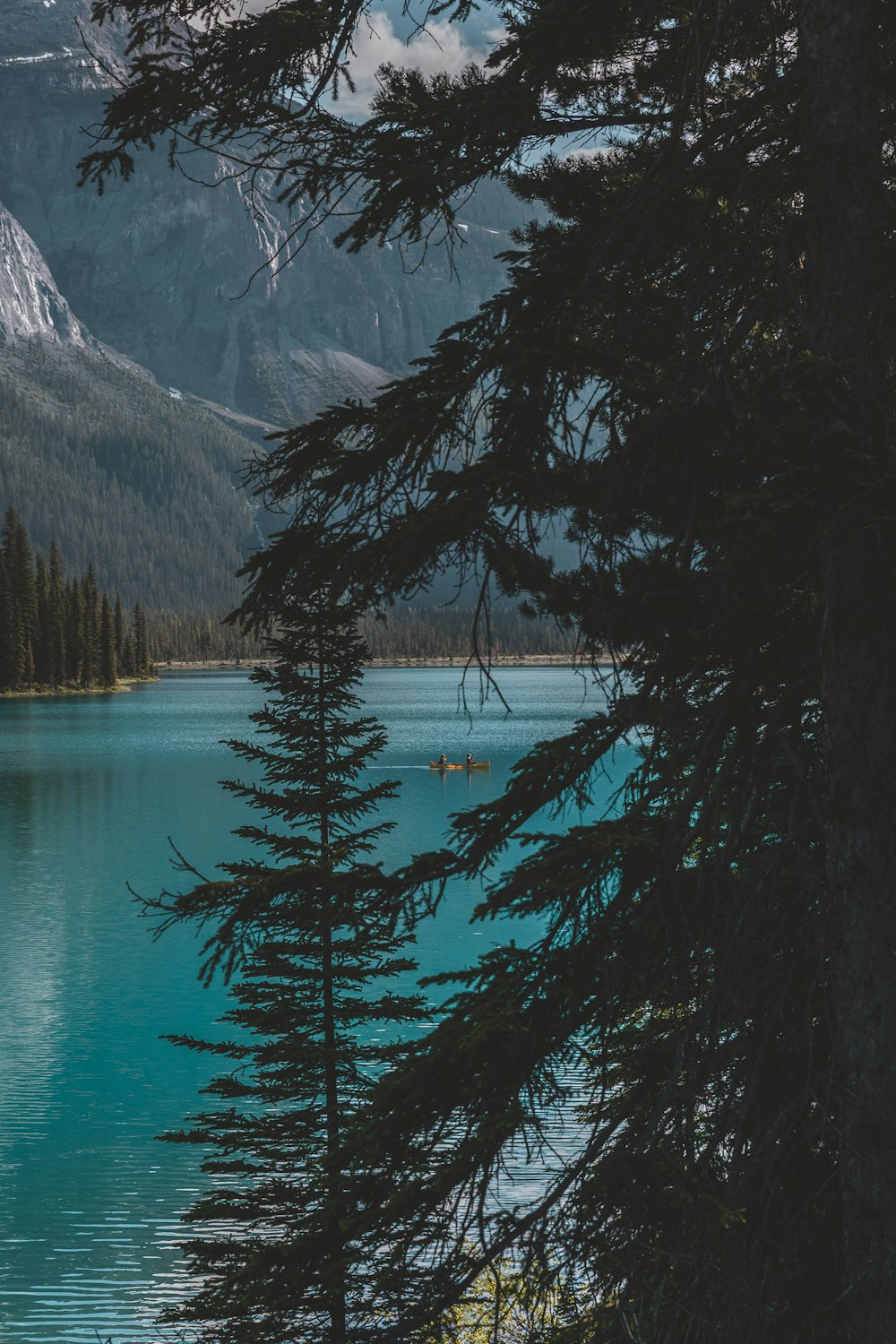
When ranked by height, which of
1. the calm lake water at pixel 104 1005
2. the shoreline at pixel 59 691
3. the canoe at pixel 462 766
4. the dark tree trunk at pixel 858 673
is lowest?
the calm lake water at pixel 104 1005

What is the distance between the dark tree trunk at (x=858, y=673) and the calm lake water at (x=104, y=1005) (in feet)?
24.2

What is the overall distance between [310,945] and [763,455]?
23.2 ft

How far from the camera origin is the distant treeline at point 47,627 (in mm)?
95500

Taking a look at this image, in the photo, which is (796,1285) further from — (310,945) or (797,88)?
(310,945)

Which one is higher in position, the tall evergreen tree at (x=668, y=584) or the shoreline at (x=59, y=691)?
the tall evergreen tree at (x=668, y=584)

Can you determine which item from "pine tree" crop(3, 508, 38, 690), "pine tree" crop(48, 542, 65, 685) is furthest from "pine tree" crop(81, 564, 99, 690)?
"pine tree" crop(3, 508, 38, 690)

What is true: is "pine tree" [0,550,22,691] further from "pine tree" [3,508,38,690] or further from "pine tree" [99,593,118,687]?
"pine tree" [99,593,118,687]

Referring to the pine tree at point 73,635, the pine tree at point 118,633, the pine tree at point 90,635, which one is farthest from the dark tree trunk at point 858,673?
the pine tree at point 118,633

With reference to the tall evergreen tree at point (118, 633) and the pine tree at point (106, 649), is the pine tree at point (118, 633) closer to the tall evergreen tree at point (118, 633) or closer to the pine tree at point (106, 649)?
the tall evergreen tree at point (118, 633)

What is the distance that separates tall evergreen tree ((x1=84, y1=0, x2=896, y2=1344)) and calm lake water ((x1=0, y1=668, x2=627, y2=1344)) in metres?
7.05

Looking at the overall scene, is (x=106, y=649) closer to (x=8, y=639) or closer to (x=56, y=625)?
(x=56, y=625)

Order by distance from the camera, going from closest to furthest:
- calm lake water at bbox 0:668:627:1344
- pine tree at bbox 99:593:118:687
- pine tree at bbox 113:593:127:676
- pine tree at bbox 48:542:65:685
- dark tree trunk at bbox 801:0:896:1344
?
dark tree trunk at bbox 801:0:896:1344 < calm lake water at bbox 0:668:627:1344 < pine tree at bbox 48:542:65:685 < pine tree at bbox 99:593:118:687 < pine tree at bbox 113:593:127:676

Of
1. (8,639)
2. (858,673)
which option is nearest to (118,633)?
(8,639)

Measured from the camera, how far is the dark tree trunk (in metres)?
3.81
